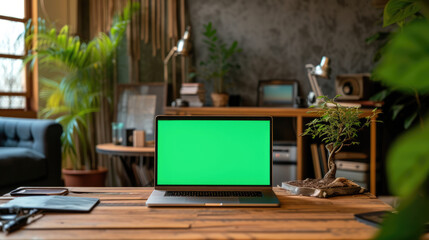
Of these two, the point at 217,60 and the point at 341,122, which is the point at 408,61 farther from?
the point at 217,60

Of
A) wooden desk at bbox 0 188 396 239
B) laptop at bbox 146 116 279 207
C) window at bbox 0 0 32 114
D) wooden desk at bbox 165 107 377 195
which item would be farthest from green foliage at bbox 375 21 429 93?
window at bbox 0 0 32 114

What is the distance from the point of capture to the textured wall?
4246 mm

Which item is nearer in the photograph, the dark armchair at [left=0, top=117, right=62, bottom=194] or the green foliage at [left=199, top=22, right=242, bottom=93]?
the dark armchair at [left=0, top=117, right=62, bottom=194]

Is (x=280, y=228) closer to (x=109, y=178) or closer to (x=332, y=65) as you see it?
(x=332, y=65)

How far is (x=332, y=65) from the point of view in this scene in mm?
4305

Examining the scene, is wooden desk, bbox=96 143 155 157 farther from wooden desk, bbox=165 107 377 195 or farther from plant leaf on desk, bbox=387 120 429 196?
plant leaf on desk, bbox=387 120 429 196

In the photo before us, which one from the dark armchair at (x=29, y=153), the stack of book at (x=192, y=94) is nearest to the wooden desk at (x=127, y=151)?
the dark armchair at (x=29, y=153)

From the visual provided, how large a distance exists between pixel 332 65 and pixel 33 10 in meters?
Answer: 2.88

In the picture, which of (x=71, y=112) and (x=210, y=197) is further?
(x=71, y=112)

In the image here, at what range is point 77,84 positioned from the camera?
4.20m

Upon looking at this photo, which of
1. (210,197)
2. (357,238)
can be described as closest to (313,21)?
(210,197)

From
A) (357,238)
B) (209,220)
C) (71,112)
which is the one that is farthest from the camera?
(71,112)

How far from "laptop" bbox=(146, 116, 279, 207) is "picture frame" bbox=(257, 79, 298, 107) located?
2.88m

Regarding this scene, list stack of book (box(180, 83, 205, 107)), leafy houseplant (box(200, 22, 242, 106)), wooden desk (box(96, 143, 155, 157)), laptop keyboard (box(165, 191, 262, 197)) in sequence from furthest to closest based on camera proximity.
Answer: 1. leafy houseplant (box(200, 22, 242, 106))
2. stack of book (box(180, 83, 205, 107))
3. wooden desk (box(96, 143, 155, 157))
4. laptop keyboard (box(165, 191, 262, 197))
